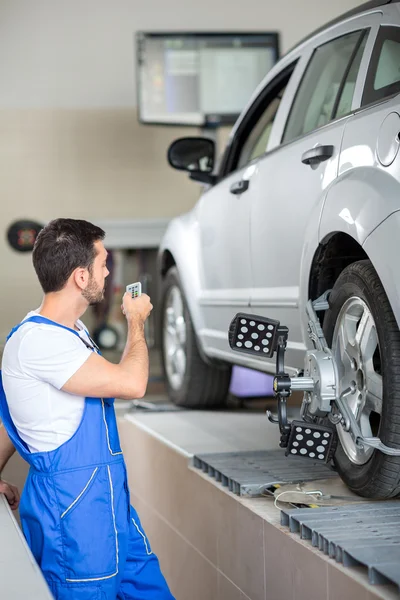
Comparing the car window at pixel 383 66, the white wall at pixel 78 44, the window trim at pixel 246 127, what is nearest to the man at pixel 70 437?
the car window at pixel 383 66

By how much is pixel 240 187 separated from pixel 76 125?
15.2 feet

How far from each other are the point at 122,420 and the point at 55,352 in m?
2.41

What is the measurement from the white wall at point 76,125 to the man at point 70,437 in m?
5.49

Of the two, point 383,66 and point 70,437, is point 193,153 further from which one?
point 70,437

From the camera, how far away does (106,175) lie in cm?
775

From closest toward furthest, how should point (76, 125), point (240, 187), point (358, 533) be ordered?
1. point (358, 533)
2. point (240, 187)
3. point (76, 125)

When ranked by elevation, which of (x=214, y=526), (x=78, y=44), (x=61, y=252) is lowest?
(x=214, y=526)

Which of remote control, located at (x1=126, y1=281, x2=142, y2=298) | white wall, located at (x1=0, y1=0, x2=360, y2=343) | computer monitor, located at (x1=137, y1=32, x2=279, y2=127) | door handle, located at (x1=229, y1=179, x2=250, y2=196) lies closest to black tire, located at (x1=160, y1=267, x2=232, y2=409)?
door handle, located at (x1=229, y1=179, x2=250, y2=196)

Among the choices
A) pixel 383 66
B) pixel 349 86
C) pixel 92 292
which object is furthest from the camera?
pixel 349 86

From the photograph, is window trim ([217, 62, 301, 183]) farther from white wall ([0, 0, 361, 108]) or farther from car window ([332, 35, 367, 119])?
white wall ([0, 0, 361, 108])

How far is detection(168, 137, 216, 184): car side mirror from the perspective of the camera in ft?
13.1

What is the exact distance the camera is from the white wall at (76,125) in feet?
25.0

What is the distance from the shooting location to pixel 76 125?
25.2 feet

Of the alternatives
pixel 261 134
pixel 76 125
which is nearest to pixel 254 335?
pixel 261 134
